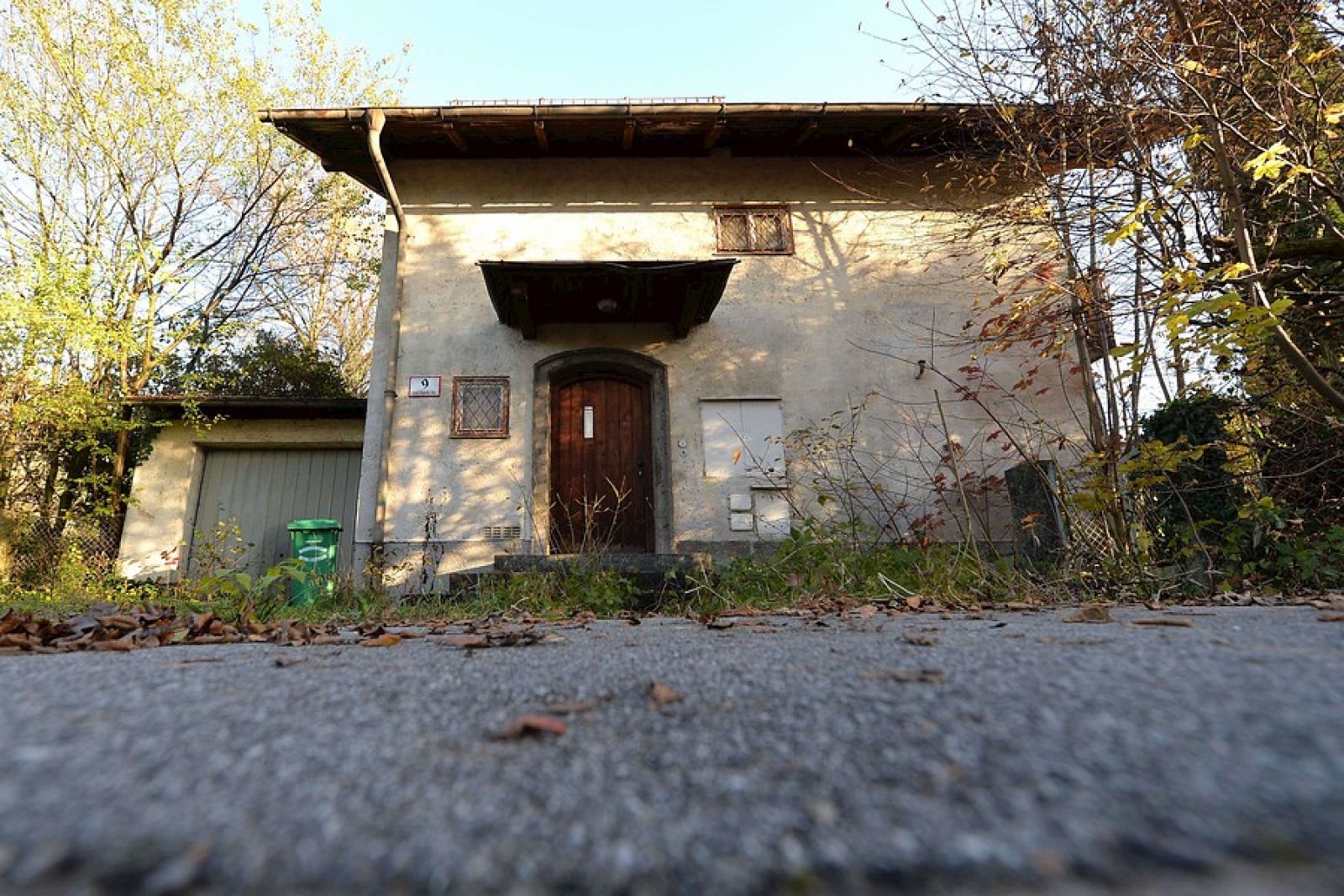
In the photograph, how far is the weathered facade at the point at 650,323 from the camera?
6.56m

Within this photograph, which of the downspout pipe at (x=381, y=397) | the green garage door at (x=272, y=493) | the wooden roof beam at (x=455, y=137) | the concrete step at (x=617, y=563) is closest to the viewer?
the concrete step at (x=617, y=563)

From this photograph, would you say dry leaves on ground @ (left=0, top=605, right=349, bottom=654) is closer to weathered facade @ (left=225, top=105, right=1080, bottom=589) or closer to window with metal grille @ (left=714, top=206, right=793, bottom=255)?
weathered facade @ (left=225, top=105, right=1080, bottom=589)

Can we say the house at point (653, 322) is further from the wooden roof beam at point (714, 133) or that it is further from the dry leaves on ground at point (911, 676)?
the dry leaves on ground at point (911, 676)

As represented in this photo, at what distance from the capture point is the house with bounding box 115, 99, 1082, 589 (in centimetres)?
654

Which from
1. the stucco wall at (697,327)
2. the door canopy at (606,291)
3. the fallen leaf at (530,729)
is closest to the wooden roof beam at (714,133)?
the stucco wall at (697,327)

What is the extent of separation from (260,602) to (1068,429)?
7.12 metres

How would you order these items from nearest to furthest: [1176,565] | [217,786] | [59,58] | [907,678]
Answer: [217,786] → [907,678] → [1176,565] → [59,58]

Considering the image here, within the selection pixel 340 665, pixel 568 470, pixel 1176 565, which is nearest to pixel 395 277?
pixel 568 470

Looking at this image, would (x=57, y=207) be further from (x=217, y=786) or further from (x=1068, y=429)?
(x=1068, y=429)

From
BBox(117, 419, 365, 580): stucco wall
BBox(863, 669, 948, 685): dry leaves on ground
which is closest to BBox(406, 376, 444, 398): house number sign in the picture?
BBox(117, 419, 365, 580): stucco wall

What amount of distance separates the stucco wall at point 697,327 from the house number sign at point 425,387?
0.08 meters

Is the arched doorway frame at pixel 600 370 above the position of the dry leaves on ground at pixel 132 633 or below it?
above

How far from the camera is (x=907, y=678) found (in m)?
1.17

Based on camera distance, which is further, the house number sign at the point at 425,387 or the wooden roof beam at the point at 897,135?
the wooden roof beam at the point at 897,135
